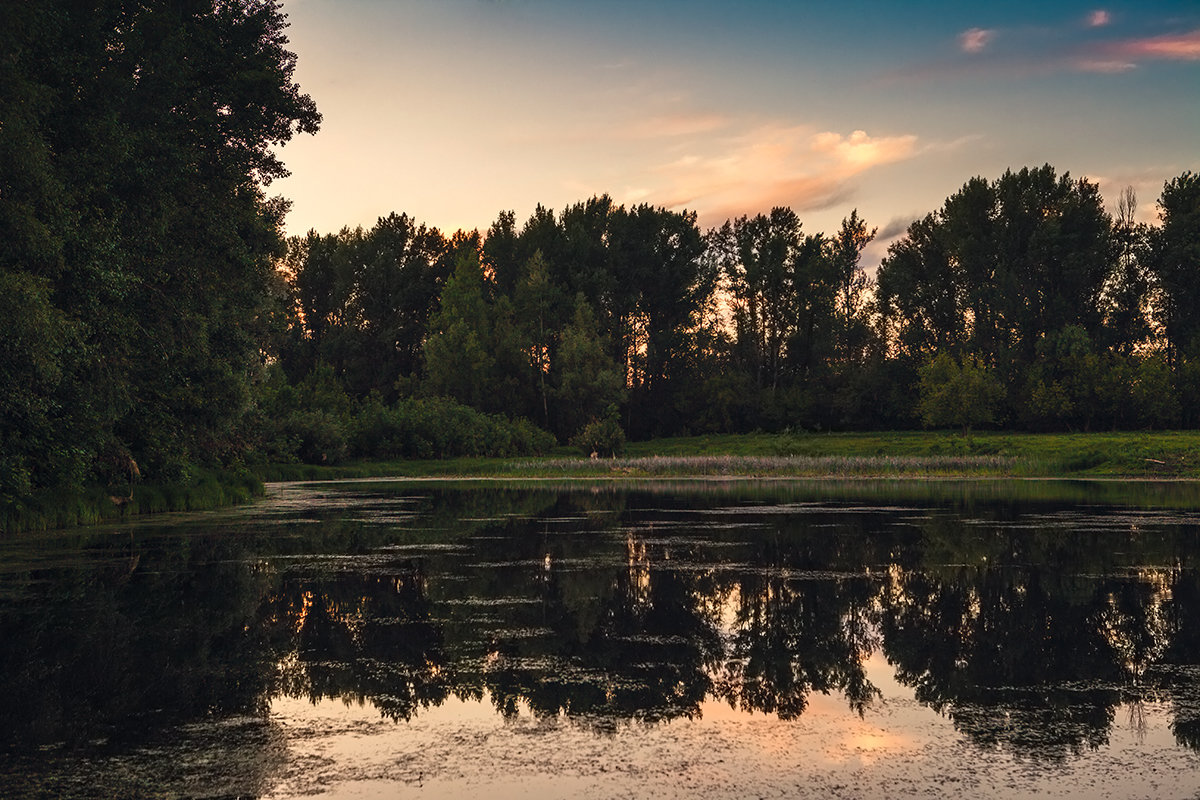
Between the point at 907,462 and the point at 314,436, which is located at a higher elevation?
the point at 314,436

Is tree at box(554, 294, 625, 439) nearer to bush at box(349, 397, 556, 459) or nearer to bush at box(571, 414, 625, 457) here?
bush at box(571, 414, 625, 457)

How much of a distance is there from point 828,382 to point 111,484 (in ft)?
234

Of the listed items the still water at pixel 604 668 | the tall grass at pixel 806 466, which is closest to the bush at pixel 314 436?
the tall grass at pixel 806 466

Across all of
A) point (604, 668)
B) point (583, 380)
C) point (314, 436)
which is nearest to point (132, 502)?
point (604, 668)

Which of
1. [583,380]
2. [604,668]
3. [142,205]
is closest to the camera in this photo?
[604,668]

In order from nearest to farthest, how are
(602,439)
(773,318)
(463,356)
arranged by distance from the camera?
(602,439)
(463,356)
(773,318)

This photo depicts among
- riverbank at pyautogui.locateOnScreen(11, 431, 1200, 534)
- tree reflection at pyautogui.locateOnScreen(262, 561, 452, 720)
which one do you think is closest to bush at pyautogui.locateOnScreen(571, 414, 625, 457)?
riverbank at pyautogui.locateOnScreen(11, 431, 1200, 534)

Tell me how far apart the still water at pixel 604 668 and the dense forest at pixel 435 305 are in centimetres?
671

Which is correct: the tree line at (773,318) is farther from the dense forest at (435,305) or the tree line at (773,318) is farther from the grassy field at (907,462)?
the grassy field at (907,462)

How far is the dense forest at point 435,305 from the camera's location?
22.0m

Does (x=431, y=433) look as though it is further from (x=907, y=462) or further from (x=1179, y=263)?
(x=1179, y=263)

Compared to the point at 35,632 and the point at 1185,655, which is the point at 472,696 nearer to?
the point at 35,632

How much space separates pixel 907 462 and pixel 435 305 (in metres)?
61.7

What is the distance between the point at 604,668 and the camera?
9.49 m
